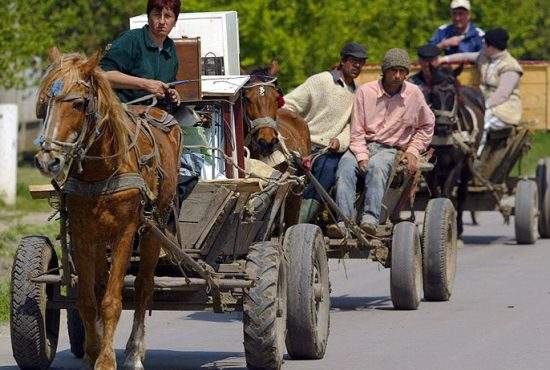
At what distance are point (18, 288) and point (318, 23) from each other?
15.0 m

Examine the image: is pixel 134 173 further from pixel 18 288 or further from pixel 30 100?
pixel 30 100

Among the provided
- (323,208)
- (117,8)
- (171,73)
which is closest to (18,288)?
(171,73)

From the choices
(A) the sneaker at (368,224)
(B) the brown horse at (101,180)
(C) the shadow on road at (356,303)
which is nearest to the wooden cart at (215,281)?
(B) the brown horse at (101,180)

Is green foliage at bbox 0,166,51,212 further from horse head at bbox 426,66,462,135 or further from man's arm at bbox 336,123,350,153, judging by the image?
man's arm at bbox 336,123,350,153

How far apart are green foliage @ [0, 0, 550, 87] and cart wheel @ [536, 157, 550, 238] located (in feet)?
16.5

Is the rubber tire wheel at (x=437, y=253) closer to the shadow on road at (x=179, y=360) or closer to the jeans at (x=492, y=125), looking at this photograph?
the shadow on road at (x=179, y=360)

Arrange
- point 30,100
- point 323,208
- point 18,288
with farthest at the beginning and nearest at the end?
point 30,100 < point 323,208 < point 18,288

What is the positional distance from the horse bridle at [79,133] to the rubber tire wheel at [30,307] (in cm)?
121

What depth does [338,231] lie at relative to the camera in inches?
506

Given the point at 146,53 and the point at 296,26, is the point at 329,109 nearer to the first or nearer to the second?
the point at 146,53

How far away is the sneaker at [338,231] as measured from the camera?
12.8 meters

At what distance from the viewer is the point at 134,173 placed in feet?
29.8

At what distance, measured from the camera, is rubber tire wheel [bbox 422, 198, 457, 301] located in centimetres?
1344

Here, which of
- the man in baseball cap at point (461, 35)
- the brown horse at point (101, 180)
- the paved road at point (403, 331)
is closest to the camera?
the brown horse at point (101, 180)
